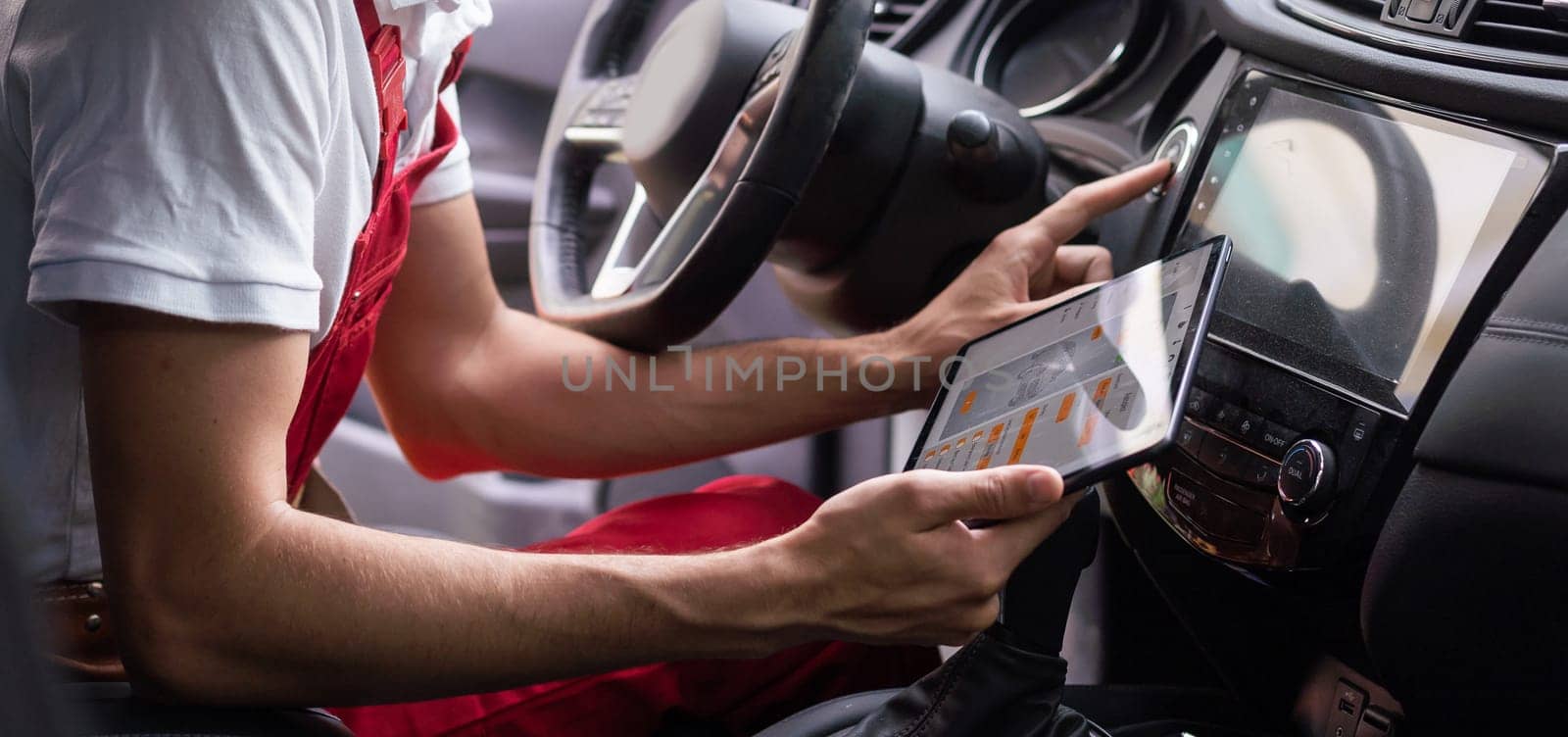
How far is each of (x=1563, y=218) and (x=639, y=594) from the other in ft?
1.54

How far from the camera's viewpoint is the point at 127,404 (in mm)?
607

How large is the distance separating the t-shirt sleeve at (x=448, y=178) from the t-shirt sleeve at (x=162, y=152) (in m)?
0.44

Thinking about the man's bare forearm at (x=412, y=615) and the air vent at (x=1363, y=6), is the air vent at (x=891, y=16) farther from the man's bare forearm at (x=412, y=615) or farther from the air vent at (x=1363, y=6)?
the man's bare forearm at (x=412, y=615)

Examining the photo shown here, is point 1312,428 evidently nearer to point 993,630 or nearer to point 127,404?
point 993,630

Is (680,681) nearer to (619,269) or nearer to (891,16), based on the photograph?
(619,269)

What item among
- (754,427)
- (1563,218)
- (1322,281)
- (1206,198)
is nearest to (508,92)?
(754,427)

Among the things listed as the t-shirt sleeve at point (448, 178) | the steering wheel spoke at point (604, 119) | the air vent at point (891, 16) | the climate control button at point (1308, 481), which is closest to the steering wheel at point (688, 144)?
the steering wheel spoke at point (604, 119)

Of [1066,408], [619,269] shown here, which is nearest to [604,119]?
[619,269]

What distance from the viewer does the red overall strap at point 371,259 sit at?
77cm

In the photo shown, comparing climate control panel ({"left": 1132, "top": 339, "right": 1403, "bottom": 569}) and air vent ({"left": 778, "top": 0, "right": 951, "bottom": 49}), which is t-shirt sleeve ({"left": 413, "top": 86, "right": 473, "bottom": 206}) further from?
climate control panel ({"left": 1132, "top": 339, "right": 1403, "bottom": 569})

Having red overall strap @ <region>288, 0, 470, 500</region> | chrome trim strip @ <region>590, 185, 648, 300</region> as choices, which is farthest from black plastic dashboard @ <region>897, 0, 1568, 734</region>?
red overall strap @ <region>288, 0, 470, 500</region>

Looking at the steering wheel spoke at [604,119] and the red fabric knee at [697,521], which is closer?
the red fabric knee at [697,521]

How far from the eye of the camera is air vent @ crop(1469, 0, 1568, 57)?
2.25 ft

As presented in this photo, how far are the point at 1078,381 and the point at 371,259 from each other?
0.45m
